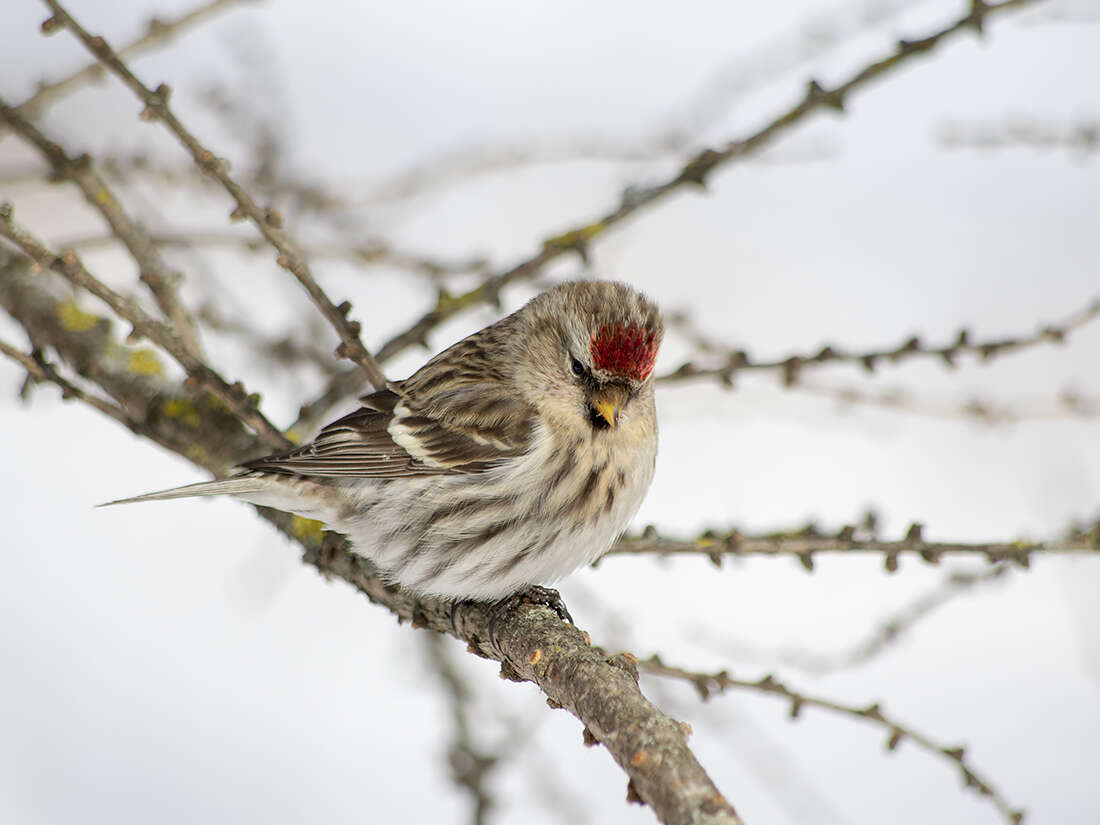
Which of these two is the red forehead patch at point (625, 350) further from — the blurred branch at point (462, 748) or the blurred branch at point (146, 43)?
the blurred branch at point (146, 43)

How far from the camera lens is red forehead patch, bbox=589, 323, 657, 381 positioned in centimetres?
171

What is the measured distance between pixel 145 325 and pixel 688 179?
2.44ft

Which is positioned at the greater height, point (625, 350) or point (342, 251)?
point (342, 251)

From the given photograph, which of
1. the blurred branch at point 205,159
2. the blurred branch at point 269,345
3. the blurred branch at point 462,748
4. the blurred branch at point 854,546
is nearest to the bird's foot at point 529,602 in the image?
the blurred branch at point 854,546

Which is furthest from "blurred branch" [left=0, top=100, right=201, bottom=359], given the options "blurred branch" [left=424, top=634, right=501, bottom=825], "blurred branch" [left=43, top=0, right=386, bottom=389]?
"blurred branch" [left=424, top=634, right=501, bottom=825]

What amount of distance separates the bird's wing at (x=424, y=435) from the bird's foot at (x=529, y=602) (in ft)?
0.70

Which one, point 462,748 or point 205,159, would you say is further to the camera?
point 462,748

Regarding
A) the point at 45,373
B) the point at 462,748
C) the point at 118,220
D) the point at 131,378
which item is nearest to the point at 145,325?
the point at 45,373

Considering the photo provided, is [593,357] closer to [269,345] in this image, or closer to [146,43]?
[269,345]

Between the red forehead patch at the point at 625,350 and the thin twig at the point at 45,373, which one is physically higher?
the red forehead patch at the point at 625,350

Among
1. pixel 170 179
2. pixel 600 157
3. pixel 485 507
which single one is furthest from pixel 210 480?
pixel 600 157

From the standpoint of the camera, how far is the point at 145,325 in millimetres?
1480

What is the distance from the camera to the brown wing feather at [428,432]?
70.6 inches

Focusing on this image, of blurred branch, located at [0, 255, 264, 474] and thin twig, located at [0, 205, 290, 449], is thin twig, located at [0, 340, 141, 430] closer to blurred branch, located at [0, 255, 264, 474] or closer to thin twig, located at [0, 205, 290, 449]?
thin twig, located at [0, 205, 290, 449]
